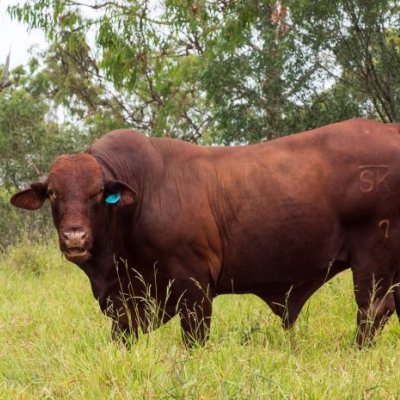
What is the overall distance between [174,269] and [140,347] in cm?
103

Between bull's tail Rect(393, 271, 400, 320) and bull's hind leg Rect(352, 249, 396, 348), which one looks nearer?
bull's hind leg Rect(352, 249, 396, 348)

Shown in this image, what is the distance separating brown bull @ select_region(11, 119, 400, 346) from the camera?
17.2ft

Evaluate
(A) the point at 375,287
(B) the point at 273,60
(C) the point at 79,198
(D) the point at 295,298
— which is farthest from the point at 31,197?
(B) the point at 273,60

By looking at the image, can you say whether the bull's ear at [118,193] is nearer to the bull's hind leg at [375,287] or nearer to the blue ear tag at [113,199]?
the blue ear tag at [113,199]

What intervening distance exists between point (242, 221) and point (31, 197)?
4.56 feet

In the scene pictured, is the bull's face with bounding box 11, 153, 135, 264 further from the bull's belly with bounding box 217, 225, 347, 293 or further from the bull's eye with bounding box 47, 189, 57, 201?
the bull's belly with bounding box 217, 225, 347, 293

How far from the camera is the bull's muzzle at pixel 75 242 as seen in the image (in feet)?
15.8

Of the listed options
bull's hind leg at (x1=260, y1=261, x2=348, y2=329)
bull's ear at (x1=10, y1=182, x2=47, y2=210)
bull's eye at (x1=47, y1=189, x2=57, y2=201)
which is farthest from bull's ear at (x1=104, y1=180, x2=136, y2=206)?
bull's hind leg at (x1=260, y1=261, x2=348, y2=329)

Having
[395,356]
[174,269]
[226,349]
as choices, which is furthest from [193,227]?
[395,356]

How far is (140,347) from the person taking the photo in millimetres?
4195

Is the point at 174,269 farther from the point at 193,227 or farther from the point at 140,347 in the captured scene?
the point at 140,347

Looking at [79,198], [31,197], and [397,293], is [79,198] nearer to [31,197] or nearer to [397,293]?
[31,197]

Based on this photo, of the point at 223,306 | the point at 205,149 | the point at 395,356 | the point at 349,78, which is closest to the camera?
the point at 395,356

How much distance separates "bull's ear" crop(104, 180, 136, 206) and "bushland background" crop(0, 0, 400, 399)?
799mm
